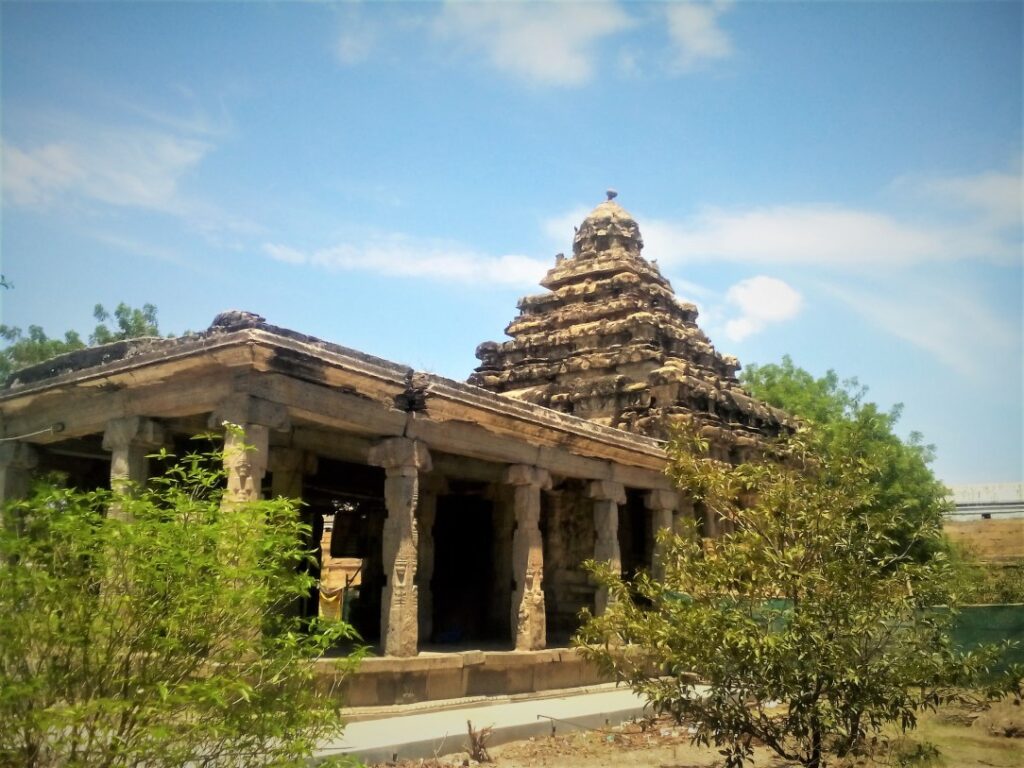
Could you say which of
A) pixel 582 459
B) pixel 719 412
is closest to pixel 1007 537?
pixel 719 412

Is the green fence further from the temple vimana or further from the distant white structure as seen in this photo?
the distant white structure

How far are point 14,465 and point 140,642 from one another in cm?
830

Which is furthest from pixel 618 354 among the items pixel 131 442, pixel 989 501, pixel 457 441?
pixel 989 501

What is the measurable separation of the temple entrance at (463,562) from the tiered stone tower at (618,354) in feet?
10.1

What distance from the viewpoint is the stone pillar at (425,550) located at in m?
12.4

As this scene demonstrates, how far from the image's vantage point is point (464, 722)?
8453 millimetres

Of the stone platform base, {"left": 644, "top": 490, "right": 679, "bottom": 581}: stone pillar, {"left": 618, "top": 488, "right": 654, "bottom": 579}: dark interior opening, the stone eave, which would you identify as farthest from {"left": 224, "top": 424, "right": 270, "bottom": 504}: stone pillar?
{"left": 618, "top": 488, "right": 654, "bottom": 579}: dark interior opening

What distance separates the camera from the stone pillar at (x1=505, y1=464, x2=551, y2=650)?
11453 mm

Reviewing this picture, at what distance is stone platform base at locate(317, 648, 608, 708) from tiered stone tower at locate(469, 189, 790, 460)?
17.3 ft

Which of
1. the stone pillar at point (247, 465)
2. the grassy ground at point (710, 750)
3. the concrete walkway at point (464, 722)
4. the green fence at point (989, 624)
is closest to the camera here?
the concrete walkway at point (464, 722)

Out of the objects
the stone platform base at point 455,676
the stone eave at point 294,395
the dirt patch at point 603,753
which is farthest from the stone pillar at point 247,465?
the dirt patch at point 603,753

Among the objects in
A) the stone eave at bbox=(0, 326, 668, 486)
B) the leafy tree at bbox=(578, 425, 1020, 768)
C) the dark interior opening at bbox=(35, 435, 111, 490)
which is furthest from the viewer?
the dark interior opening at bbox=(35, 435, 111, 490)

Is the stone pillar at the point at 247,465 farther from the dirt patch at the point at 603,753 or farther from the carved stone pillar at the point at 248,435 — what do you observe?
the dirt patch at the point at 603,753

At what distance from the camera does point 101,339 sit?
28.5 m
